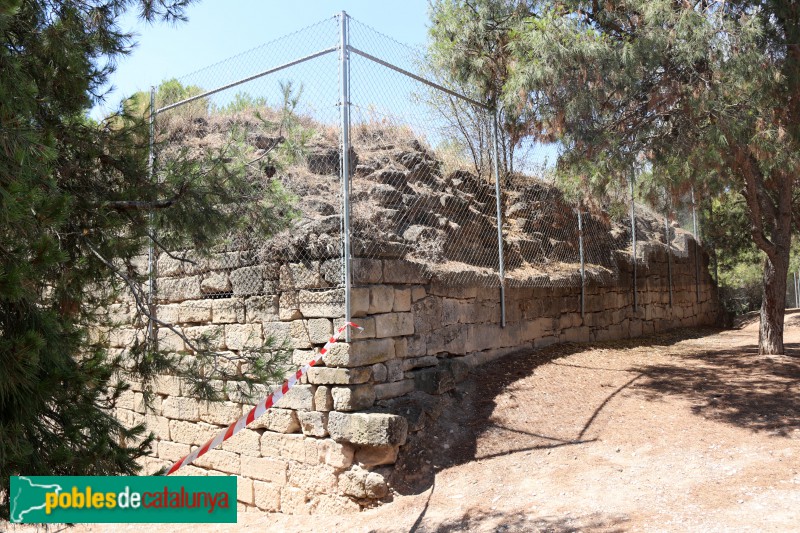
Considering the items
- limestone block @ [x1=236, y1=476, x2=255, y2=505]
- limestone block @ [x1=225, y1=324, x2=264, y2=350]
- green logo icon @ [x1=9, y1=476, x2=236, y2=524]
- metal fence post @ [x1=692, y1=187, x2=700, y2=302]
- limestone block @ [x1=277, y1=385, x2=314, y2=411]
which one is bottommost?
limestone block @ [x1=236, y1=476, x2=255, y2=505]

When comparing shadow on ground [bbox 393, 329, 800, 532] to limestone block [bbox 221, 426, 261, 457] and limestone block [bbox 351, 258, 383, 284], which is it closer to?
limestone block [bbox 351, 258, 383, 284]

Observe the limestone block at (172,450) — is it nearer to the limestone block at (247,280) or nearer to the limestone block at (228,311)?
the limestone block at (228,311)

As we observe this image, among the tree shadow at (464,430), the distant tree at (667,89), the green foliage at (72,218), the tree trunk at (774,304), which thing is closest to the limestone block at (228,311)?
the green foliage at (72,218)

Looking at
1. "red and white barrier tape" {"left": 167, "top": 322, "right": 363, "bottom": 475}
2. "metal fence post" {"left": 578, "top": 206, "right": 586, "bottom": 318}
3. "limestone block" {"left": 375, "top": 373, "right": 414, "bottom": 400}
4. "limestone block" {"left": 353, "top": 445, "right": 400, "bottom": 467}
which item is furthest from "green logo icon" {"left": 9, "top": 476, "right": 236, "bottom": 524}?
"metal fence post" {"left": 578, "top": 206, "right": 586, "bottom": 318}

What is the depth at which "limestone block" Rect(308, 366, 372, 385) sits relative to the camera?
596cm

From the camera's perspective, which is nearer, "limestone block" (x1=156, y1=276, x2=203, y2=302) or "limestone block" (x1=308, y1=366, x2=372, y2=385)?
"limestone block" (x1=308, y1=366, x2=372, y2=385)

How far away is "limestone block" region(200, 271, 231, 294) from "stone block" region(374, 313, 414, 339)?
74.6 inches

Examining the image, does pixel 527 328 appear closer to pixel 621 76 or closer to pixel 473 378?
pixel 473 378

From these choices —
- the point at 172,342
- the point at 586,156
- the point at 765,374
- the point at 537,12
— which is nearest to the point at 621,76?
the point at 586,156

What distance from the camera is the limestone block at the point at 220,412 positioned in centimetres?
695

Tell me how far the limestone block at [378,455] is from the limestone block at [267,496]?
1.09 metres

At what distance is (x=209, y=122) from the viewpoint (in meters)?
10.1

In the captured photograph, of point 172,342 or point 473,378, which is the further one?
point 172,342

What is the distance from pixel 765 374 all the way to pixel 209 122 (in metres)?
8.30
